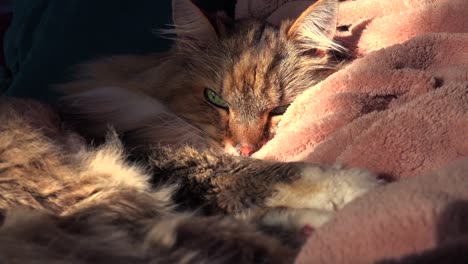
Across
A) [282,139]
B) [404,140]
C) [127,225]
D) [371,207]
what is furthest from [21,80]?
[371,207]

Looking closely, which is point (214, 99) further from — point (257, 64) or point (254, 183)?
point (254, 183)

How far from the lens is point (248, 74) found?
176 centimetres

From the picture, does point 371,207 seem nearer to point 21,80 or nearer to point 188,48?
point 188,48

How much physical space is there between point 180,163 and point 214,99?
1.65ft

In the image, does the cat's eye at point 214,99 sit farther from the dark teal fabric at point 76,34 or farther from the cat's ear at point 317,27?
the dark teal fabric at point 76,34

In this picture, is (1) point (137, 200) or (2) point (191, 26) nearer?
(1) point (137, 200)

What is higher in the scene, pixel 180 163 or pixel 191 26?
pixel 191 26

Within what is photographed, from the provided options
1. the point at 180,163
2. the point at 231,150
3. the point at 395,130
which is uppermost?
the point at 395,130

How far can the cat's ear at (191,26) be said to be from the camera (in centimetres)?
184

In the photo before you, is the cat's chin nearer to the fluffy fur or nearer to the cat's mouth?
the cat's mouth

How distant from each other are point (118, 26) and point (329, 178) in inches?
65.4

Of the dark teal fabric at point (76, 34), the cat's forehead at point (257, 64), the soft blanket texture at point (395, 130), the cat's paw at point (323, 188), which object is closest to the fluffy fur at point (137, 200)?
the cat's paw at point (323, 188)

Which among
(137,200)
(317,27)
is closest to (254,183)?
(137,200)

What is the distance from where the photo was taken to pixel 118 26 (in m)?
2.52
